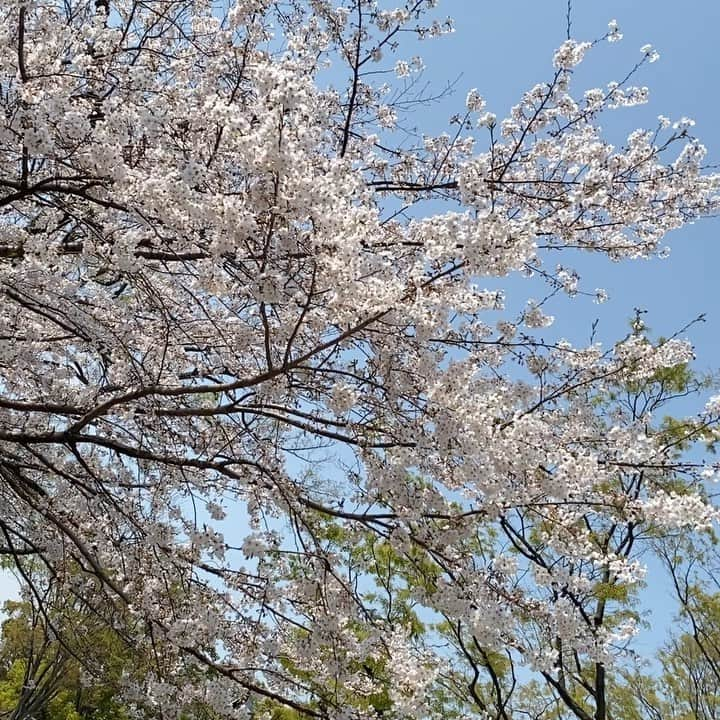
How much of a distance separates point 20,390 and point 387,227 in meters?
3.22

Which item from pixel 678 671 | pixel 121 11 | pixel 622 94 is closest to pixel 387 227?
pixel 622 94

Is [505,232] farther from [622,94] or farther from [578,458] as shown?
[622,94]

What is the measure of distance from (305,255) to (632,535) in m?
8.13

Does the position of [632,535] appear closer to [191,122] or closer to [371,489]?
[371,489]

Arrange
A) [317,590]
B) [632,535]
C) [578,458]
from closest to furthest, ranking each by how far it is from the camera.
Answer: [578,458] < [317,590] < [632,535]

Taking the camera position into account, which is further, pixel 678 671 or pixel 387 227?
pixel 678 671

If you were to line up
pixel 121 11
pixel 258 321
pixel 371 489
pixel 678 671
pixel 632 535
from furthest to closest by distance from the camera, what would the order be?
pixel 678 671 < pixel 632 535 < pixel 121 11 < pixel 258 321 < pixel 371 489

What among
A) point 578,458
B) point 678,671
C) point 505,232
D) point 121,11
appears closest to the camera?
point 505,232

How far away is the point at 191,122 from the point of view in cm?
339

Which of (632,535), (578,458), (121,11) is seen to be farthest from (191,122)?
(632,535)

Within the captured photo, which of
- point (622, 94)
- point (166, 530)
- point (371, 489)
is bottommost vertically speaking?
point (166, 530)

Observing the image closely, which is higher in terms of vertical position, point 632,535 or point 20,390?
point 632,535

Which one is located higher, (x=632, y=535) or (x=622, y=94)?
(x=632, y=535)

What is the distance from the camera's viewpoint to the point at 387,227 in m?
3.53
